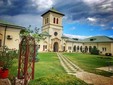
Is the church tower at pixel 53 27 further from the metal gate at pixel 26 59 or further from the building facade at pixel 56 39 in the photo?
the metal gate at pixel 26 59

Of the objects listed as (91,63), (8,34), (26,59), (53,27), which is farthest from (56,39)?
(26,59)

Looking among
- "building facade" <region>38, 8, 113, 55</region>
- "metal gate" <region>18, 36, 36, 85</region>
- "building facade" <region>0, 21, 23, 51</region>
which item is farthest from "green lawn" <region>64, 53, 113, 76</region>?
"building facade" <region>38, 8, 113, 55</region>

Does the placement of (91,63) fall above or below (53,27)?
below

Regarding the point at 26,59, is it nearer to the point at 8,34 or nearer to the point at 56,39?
the point at 8,34

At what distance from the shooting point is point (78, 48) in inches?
1711

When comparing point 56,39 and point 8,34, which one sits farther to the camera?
point 56,39

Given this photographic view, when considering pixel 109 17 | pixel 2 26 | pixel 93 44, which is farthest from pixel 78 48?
pixel 109 17

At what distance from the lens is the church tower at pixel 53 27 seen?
34812 mm

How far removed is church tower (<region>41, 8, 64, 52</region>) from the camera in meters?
34.8

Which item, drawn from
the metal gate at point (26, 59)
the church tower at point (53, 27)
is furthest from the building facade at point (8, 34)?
the metal gate at point (26, 59)

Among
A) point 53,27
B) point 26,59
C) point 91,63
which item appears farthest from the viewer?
point 53,27

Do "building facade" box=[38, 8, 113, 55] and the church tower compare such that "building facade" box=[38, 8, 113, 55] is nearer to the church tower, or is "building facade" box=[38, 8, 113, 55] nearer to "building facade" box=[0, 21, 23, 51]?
the church tower

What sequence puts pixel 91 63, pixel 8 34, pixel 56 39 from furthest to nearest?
pixel 56 39 < pixel 8 34 < pixel 91 63

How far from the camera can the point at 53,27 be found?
3566 cm
